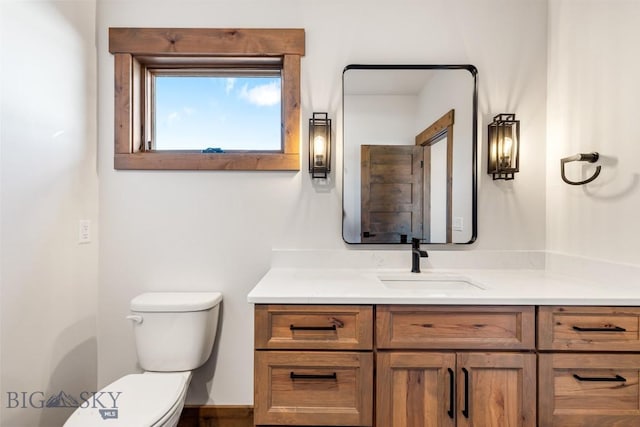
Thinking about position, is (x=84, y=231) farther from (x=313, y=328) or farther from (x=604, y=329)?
(x=604, y=329)

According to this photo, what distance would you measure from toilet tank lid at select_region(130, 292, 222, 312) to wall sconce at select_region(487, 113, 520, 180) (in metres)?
1.69

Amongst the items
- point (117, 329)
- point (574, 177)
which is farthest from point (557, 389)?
point (117, 329)

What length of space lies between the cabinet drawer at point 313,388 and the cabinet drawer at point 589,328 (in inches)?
26.5

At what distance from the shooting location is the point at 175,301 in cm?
165

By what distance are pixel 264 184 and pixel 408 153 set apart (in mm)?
823

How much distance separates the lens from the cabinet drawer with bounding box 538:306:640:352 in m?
1.21

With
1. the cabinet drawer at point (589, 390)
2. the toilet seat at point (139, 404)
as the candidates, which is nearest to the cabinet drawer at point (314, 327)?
the toilet seat at point (139, 404)

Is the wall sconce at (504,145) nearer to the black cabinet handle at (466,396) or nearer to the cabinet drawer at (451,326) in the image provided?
the cabinet drawer at (451,326)

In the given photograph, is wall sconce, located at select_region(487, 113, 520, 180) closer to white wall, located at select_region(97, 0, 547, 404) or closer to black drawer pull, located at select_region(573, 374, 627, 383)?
white wall, located at select_region(97, 0, 547, 404)

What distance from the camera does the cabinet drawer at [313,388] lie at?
1.21 metres

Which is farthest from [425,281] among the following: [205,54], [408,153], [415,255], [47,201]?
[47,201]

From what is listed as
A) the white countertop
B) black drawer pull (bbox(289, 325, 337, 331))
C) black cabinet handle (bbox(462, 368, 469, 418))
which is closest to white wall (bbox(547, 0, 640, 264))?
the white countertop

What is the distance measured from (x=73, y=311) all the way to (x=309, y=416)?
52.4 inches

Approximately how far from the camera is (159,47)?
1808 millimetres
